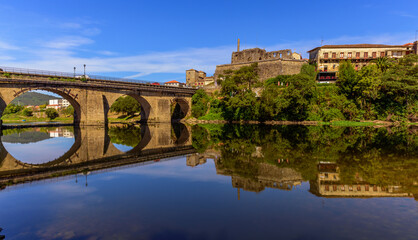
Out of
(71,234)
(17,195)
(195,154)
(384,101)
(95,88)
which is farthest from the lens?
(384,101)

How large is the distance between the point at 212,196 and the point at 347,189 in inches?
200

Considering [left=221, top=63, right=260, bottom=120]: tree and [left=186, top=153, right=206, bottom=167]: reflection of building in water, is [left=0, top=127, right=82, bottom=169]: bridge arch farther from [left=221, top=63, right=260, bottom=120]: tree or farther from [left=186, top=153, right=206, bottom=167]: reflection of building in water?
[left=221, top=63, right=260, bottom=120]: tree

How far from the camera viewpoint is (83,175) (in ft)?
40.5

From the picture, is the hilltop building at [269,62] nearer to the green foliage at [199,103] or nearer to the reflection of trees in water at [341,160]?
the green foliage at [199,103]

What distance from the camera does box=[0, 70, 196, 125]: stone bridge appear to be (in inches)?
1322

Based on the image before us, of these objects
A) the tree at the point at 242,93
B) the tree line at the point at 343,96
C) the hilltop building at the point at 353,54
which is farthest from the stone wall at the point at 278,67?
the tree at the point at 242,93

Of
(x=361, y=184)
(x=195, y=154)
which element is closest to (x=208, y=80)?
(x=195, y=154)

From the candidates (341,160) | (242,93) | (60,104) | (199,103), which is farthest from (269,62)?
(60,104)

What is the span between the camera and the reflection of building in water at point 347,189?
30.2ft

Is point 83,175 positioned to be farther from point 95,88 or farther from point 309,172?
point 95,88

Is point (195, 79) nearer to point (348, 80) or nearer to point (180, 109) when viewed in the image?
point (180, 109)

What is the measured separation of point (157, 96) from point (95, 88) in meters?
13.8

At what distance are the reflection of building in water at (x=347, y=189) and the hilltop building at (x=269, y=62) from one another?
161ft

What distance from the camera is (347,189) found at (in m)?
9.72
